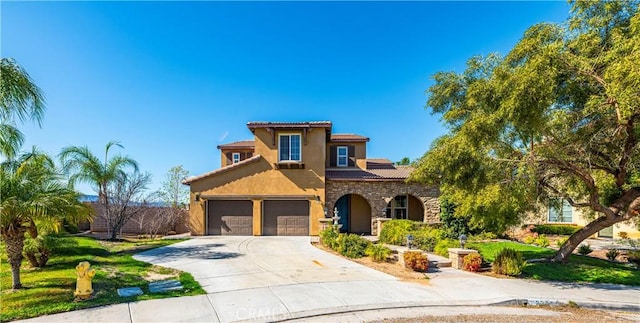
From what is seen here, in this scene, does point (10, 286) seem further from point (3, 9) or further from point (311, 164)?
point (311, 164)

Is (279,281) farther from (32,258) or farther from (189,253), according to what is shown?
(32,258)

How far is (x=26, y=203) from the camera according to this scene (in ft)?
22.4

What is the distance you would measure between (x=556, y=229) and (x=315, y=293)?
61.9 ft

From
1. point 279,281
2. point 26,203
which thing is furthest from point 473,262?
point 26,203

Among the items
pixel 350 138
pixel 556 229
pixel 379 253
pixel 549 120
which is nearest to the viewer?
pixel 549 120

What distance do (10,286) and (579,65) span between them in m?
14.4

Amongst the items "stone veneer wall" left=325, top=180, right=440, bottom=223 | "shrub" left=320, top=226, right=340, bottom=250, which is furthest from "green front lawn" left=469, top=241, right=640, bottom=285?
"stone veneer wall" left=325, top=180, right=440, bottom=223

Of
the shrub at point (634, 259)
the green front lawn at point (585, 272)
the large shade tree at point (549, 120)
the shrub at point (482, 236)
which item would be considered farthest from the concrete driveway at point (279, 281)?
the shrub at point (634, 259)

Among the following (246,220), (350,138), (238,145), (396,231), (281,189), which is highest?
(350,138)

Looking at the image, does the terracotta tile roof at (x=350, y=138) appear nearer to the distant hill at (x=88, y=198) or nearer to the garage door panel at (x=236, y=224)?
the garage door panel at (x=236, y=224)

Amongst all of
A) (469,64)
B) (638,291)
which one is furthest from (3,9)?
(638,291)

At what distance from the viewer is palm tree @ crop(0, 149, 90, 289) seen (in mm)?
6832

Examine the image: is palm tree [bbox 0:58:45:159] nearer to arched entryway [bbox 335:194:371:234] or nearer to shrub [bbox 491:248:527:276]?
shrub [bbox 491:248:527:276]

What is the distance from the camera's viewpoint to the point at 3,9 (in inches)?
294
